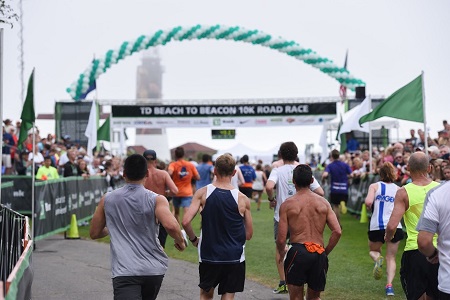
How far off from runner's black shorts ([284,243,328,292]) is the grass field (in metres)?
2.86

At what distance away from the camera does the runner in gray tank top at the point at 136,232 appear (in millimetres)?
7062

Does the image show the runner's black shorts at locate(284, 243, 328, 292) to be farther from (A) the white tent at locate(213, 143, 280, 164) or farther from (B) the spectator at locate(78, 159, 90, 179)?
(A) the white tent at locate(213, 143, 280, 164)

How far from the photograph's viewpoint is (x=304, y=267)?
841 centimetres

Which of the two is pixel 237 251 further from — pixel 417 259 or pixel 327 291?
pixel 327 291

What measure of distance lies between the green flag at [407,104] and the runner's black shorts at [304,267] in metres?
7.82

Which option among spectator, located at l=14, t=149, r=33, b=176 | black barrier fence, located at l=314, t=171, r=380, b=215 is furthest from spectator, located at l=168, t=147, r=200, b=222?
spectator, located at l=14, t=149, r=33, b=176

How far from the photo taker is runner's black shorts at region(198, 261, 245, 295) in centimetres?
852

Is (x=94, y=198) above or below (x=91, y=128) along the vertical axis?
below

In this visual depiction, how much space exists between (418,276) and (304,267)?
3.44ft

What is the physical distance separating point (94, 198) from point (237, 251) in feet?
59.0

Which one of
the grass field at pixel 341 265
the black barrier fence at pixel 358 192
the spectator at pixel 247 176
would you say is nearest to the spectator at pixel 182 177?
the grass field at pixel 341 265

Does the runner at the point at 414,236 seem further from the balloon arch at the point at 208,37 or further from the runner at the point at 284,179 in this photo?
the balloon arch at the point at 208,37

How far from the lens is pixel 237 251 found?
852 cm

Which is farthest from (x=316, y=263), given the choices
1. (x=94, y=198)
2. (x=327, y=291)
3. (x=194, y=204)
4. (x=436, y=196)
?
(x=94, y=198)
